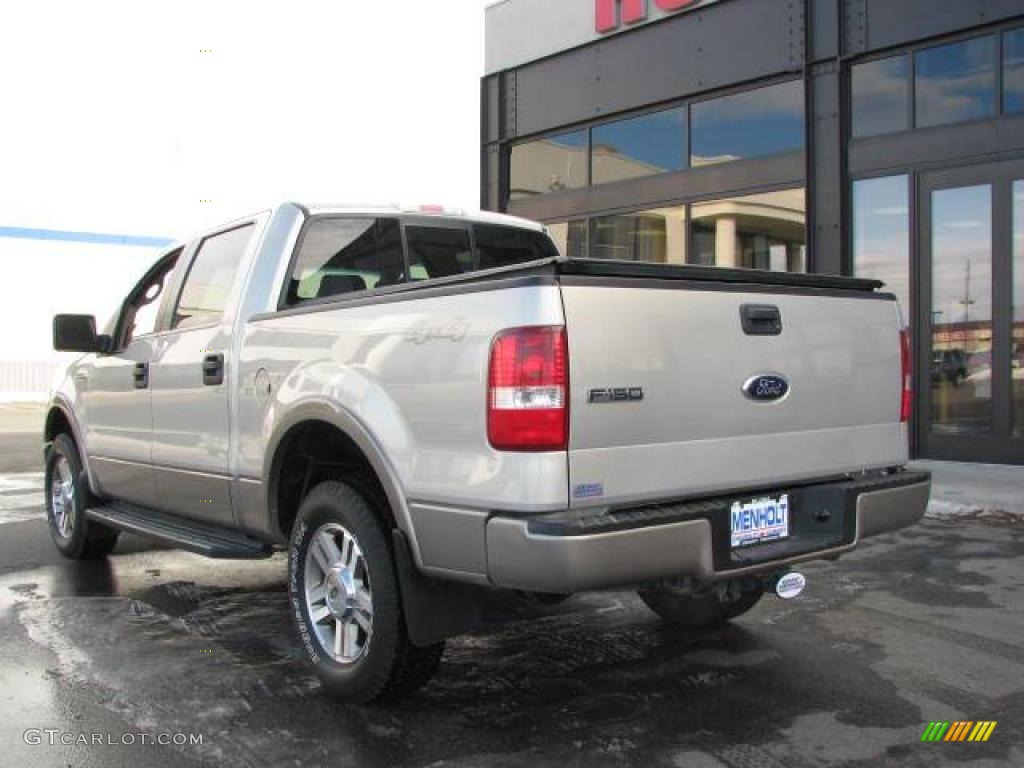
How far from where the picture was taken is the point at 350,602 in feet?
12.1

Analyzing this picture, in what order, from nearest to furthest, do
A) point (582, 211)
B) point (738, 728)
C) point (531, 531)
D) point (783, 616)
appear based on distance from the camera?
point (531, 531)
point (738, 728)
point (783, 616)
point (582, 211)

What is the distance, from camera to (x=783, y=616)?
491cm

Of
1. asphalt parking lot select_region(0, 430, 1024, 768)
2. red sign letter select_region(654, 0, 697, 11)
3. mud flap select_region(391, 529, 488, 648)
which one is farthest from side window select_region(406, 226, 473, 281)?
red sign letter select_region(654, 0, 697, 11)

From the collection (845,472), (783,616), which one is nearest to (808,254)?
(783,616)

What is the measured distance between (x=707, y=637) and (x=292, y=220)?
107 inches

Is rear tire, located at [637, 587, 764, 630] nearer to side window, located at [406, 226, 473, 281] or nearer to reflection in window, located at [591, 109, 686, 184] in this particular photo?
side window, located at [406, 226, 473, 281]

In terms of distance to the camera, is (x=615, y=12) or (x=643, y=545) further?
(x=615, y=12)

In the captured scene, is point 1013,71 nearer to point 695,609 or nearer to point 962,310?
point 962,310

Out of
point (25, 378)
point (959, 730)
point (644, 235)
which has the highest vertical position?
point (644, 235)

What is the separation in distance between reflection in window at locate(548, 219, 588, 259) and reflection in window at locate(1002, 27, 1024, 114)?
5553mm

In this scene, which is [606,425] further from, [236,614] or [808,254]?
[808,254]

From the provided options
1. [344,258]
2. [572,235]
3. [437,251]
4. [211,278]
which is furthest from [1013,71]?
[211,278]

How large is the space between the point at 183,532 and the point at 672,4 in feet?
32.4

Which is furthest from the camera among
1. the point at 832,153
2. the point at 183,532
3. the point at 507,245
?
the point at 832,153
